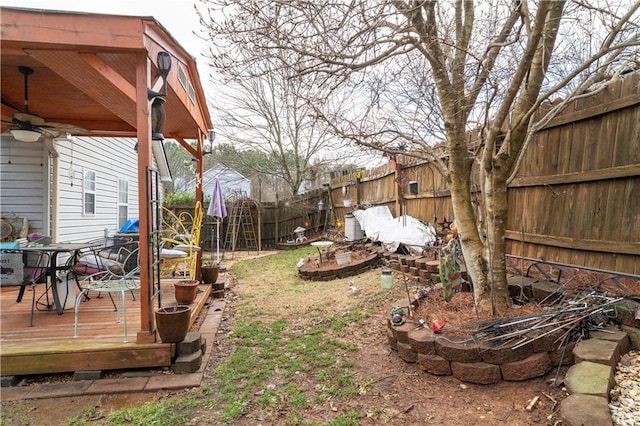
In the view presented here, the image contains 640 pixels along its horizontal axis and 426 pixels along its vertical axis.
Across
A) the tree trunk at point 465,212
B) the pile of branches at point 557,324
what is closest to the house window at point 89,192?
the tree trunk at point 465,212

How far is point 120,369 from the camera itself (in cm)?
306

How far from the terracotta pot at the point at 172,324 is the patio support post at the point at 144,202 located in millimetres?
139

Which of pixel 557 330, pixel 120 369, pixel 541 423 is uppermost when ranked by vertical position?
pixel 557 330

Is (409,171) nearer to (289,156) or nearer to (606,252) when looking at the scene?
(606,252)

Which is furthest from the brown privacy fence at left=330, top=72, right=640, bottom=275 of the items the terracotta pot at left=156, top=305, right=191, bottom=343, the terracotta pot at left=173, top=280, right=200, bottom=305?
the terracotta pot at left=173, top=280, right=200, bottom=305

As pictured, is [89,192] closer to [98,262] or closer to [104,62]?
[98,262]

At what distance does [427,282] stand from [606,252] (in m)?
2.14

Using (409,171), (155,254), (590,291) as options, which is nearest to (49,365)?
(155,254)

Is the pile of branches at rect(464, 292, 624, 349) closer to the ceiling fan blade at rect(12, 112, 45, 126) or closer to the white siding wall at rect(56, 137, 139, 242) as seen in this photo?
the ceiling fan blade at rect(12, 112, 45, 126)

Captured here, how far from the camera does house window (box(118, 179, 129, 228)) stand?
9062 mm

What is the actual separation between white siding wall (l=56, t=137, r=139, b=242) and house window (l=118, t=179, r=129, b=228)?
18cm

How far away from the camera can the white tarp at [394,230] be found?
601cm

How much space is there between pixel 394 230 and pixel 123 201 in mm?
7082

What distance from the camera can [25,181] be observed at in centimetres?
588
